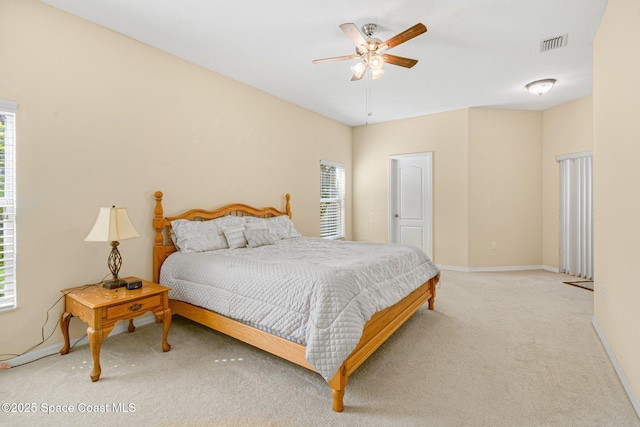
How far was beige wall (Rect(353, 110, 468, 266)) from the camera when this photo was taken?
546 cm

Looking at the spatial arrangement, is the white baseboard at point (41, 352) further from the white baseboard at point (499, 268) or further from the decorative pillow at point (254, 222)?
the white baseboard at point (499, 268)

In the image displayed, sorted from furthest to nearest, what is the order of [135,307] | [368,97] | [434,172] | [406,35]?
1. [434,172]
2. [368,97]
3. [406,35]
4. [135,307]

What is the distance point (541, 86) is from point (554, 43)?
1.21 meters

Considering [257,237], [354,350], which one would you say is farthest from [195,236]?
[354,350]

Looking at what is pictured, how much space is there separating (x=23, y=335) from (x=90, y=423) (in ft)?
4.05

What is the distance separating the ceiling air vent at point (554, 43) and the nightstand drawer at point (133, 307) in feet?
14.4

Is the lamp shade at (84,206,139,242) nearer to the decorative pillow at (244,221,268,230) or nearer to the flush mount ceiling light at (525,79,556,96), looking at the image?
the decorative pillow at (244,221,268,230)

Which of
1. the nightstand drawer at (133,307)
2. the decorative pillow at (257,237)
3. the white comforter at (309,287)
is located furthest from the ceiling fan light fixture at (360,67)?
the nightstand drawer at (133,307)

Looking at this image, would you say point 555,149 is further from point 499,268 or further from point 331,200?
point 331,200

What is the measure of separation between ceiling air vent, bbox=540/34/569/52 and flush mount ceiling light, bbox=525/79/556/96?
1052mm

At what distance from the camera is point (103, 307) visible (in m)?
2.16

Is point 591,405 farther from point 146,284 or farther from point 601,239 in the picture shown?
point 146,284

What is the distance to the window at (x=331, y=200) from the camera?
19.2 ft

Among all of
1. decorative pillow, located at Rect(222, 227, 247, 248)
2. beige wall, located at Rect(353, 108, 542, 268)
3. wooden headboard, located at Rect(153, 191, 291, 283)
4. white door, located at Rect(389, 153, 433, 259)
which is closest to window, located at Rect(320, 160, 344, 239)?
white door, located at Rect(389, 153, 433, 259)
